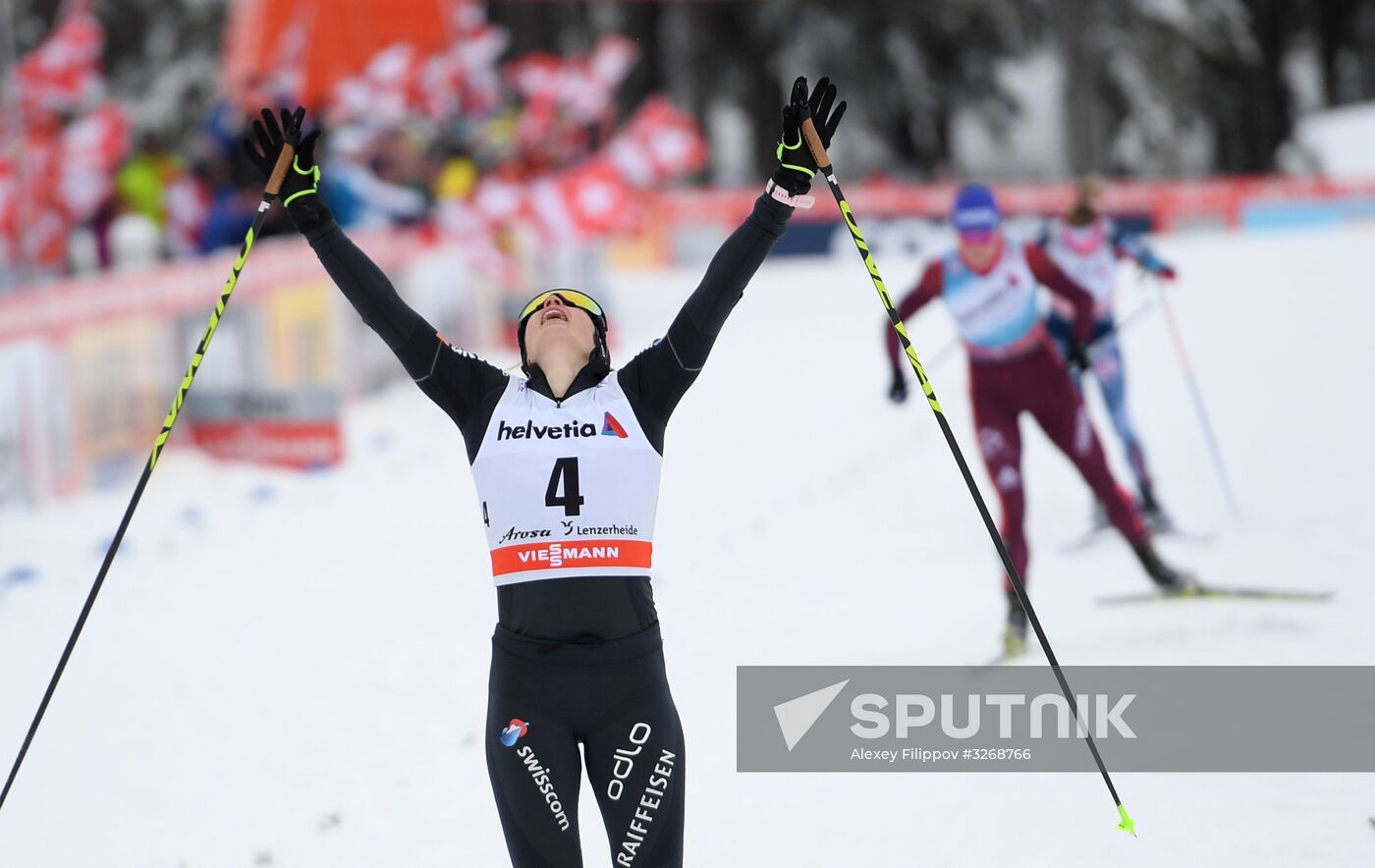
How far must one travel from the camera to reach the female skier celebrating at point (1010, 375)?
722 cm

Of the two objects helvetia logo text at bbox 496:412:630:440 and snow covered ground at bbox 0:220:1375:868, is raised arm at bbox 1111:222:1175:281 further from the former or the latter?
helvetia logo text at bbox 496:412:630:440

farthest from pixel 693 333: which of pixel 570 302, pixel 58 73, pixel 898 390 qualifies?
pixel 58 73

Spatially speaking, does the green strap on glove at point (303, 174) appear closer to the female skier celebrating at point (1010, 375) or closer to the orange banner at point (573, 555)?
the orange banner at point (573, 555)

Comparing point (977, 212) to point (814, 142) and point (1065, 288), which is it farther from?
point (814, 142)

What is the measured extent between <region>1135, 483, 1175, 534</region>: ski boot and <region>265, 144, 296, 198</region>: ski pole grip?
6.22 metres

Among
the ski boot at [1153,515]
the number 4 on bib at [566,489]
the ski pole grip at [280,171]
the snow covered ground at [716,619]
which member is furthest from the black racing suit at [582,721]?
the ski boot at [1153,515]

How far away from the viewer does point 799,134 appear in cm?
416

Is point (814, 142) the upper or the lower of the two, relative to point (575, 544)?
upper

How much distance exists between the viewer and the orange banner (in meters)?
3.79

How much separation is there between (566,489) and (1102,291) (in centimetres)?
615

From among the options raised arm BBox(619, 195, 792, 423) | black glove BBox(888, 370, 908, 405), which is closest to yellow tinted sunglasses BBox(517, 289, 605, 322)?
raised arm BBox(619, 195, 792, 423)

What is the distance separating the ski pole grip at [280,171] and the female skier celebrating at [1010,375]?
11.6 feet

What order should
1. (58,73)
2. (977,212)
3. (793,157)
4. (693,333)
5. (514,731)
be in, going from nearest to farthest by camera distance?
(514,731) → (693,333) → (793,157) → (977,212) → (58,73)

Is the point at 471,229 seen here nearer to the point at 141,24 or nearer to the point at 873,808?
the point at 873,808
